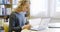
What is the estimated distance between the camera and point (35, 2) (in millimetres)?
2299

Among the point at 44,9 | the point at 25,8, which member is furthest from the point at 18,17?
the point at 44,9

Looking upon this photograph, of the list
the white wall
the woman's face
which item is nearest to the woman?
the woman's face

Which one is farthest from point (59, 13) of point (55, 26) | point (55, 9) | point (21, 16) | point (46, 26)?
point (21, 16)

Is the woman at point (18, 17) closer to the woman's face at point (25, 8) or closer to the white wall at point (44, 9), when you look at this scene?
the woman's face at point (25, 8)

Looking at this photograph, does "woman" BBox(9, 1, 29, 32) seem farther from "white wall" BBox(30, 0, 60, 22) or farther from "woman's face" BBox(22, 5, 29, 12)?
"white wall" BBox(30, 0, 60, 22)

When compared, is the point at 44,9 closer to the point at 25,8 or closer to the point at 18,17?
the point at 25,8

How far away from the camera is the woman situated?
219 cm

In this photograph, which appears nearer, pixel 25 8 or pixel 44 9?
pixel 25 8

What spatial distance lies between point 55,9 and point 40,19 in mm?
378

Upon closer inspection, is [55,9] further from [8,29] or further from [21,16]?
[8,29]

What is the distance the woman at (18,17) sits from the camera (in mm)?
2191

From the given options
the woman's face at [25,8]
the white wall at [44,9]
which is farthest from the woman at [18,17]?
the white wall at [44,9]

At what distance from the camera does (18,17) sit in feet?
7.30

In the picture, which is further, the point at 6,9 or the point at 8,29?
the point at 6,9
